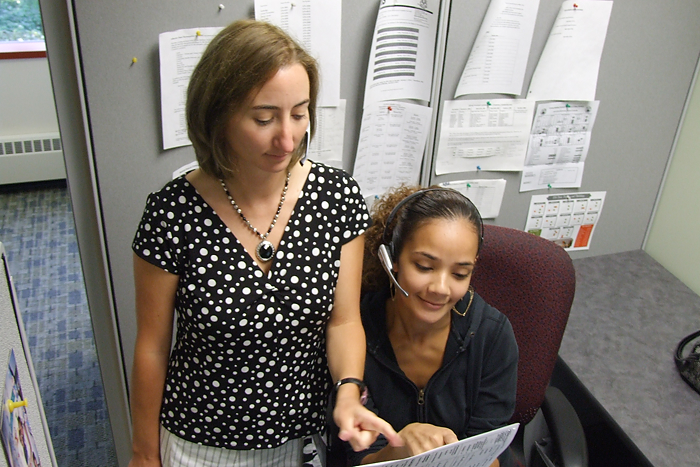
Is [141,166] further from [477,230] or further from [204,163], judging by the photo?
[477,230]

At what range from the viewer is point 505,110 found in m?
1.54

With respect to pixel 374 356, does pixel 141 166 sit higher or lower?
higher

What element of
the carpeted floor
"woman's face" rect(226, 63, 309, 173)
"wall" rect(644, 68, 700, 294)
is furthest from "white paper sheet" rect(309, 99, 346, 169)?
the carpeted floor

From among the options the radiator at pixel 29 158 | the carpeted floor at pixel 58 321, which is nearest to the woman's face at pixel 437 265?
the carpeted floor at pixel 58 321

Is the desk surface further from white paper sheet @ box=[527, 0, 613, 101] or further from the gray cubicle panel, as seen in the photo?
white paper sheet @ box=[527, 0, 613, 101]

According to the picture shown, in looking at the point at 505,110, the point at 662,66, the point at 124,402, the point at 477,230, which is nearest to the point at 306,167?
the point at 477,230

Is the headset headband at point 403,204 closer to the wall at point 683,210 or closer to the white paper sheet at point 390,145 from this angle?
the white paper sheet at point 390,145

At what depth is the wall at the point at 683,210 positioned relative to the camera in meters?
1.70

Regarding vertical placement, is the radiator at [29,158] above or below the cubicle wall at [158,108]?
below

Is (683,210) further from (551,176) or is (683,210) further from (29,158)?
(29,158)

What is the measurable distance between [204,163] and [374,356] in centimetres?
49

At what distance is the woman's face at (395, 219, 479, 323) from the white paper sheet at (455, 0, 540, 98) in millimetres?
554

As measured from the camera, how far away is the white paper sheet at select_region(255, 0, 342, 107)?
1.24 meters

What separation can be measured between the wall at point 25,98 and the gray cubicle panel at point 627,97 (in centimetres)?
315
